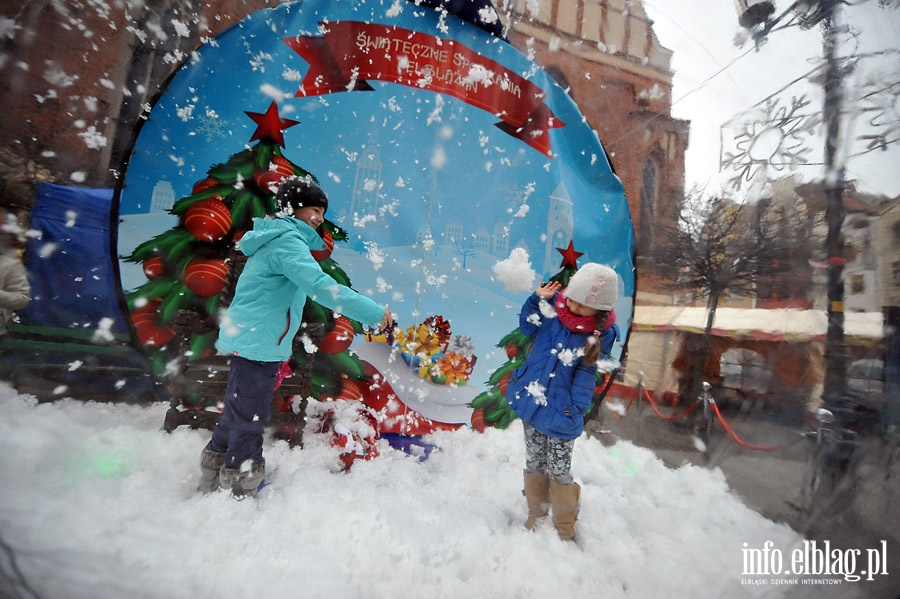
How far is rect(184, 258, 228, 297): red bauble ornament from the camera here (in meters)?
1.98

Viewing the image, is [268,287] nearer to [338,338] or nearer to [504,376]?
[338,338]

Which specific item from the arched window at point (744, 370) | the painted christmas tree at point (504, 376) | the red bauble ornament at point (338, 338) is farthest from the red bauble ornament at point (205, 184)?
the arched window at point (744, 370)

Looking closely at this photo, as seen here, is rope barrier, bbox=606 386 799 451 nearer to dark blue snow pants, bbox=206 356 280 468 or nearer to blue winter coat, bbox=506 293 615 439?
blue winter coat, bbox=506 293 615 439

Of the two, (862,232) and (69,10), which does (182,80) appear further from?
(862,232)

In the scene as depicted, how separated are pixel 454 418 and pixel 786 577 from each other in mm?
1637

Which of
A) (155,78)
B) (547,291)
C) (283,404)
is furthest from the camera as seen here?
(283,404)

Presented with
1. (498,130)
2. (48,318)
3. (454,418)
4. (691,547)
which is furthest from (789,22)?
(48,318)

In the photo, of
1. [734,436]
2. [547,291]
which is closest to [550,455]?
[547,291]

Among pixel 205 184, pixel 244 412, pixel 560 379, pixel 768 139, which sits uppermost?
pixel 768 139

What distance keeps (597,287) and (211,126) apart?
2.07 meters

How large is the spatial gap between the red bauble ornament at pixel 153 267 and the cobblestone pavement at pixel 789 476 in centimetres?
283

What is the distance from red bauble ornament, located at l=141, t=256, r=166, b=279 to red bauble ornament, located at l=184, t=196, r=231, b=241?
0.74 ft

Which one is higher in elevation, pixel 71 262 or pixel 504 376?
pixel 71 262

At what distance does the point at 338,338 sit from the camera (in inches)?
86.3
